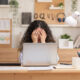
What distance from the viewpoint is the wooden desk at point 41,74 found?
168 centimetres

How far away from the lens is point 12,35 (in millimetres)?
3922

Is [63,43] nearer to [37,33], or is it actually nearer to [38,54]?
[37,33]

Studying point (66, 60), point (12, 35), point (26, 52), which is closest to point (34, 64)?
point (26, 52)

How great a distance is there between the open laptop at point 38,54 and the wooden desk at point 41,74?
0.48 feet

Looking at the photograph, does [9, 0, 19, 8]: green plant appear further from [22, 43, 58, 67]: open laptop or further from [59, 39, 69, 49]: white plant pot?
[22, 43, 58, 67]: open laptop

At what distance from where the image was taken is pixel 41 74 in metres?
1.72

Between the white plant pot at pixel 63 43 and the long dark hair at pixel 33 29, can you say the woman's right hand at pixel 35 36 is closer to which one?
the long dark hair at pixel 33 29

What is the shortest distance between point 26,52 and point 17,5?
224cm

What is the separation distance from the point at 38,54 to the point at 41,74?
8.0 inches

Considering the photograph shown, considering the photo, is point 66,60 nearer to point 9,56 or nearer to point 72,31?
point 72,31

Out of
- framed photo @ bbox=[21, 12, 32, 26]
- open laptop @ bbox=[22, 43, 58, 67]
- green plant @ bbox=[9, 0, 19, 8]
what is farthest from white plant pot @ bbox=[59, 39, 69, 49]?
open laptop @ bbox=[22, 43, 58, 67]

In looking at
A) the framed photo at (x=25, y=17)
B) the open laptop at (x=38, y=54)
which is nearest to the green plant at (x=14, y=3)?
the framed photo at (x=25, y=17)

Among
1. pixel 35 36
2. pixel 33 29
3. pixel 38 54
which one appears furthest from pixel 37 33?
pixel 38 54

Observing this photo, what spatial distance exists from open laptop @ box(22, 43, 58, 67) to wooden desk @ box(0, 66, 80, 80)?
0.15m
